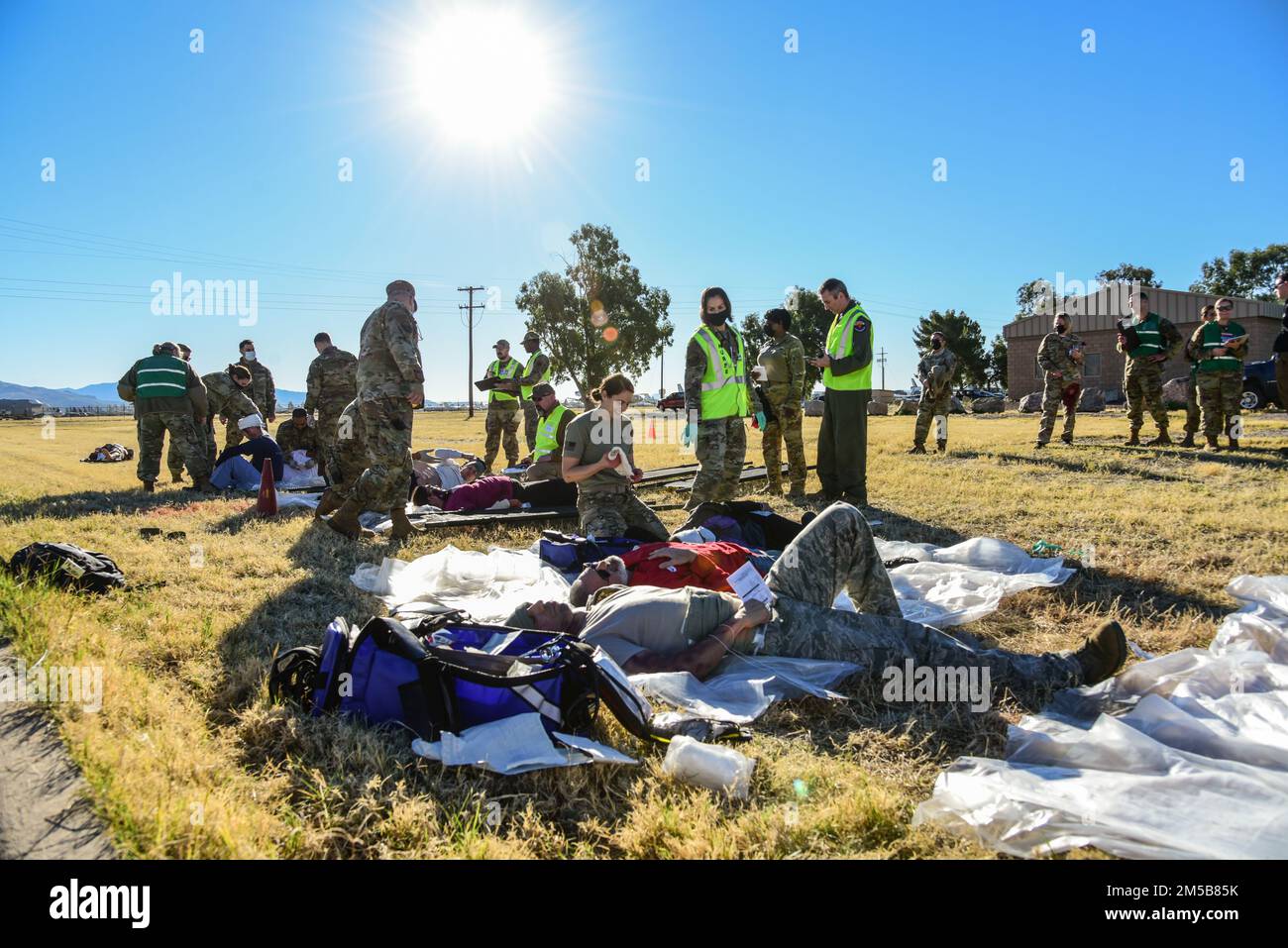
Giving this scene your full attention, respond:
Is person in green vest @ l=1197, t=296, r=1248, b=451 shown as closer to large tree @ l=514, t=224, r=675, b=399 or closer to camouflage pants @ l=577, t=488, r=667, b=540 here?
camouflage pants @ l=577, t=488, r=667, b=540

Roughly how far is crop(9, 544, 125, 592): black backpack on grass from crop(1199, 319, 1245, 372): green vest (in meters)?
13.3

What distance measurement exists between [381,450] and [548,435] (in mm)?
2650

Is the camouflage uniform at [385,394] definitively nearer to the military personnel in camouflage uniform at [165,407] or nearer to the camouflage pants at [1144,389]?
the military personnel in camouflage uniform at [165,407]

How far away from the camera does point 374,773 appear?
250cm

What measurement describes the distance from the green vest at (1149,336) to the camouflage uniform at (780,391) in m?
5.87

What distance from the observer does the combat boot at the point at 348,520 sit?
6.69 metres

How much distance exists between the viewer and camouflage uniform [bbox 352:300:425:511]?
6.59 meters

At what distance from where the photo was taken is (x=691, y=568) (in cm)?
416

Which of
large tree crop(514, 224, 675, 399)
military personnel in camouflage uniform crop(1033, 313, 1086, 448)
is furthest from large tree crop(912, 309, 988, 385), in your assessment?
military personnel in camouflage uniform crop(1033, 313, 1086, 448)

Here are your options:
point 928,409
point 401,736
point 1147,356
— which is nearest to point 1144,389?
point 1147,356

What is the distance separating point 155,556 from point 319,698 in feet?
11.9

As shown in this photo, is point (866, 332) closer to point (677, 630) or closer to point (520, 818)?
point (677, 630)

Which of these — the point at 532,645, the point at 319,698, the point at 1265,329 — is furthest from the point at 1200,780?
the point at 1265,329

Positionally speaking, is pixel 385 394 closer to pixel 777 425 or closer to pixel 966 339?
pixel 777 425
